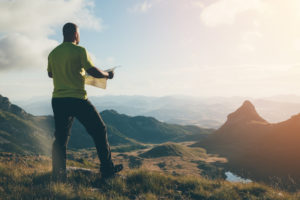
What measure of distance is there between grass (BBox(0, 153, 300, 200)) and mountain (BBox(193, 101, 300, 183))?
4245 centimetres

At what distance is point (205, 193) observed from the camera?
5.88 meters

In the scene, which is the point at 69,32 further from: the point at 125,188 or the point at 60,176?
the point at 125,188

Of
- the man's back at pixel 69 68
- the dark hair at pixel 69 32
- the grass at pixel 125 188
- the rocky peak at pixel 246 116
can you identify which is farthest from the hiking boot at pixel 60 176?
the rocky peak at pixel 246 116

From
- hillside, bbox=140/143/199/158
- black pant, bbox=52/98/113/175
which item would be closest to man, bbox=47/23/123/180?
black pant, bbox=52/98/113/175

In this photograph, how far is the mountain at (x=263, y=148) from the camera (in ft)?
274

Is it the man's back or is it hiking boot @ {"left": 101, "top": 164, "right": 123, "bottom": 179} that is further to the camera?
hiking boot @ {"left": 101, "top": 164, "right": 123, "bottom": 179}

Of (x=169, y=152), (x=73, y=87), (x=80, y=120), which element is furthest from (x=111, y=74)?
(x=169, y=152)

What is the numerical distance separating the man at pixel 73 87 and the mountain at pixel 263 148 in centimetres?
4537

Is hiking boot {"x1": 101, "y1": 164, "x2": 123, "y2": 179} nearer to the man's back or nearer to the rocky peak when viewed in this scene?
the man's back

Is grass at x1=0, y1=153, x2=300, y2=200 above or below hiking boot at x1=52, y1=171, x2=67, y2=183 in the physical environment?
below

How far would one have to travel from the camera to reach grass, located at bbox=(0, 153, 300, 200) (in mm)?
5059

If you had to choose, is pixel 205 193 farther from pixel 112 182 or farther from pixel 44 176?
pixel 44 176

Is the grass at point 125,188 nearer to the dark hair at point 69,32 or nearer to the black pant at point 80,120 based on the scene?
the black pant at point 80,120

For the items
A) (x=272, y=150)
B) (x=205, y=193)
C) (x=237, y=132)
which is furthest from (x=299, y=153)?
(x=205, y=193)
